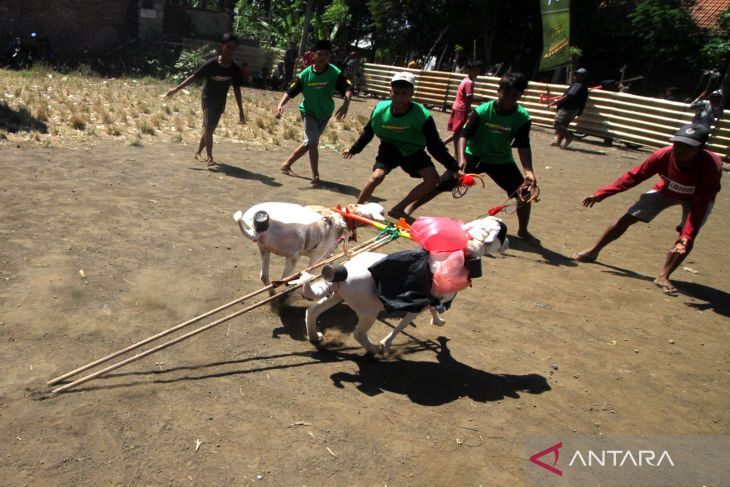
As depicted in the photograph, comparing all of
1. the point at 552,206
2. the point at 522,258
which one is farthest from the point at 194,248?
the point at 552,206

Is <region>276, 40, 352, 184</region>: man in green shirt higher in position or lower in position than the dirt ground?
higher

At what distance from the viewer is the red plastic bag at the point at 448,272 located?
3.99 m

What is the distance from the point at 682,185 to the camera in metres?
6.61

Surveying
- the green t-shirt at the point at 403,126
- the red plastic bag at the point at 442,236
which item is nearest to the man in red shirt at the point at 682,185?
the green t-shirt at the point at 403,126

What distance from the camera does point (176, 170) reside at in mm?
9242

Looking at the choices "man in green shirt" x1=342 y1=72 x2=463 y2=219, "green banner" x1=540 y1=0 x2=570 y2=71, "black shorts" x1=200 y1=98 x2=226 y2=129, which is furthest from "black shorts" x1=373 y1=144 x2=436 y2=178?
"green banner" x1=540 y1=0 x2=570 y2=71

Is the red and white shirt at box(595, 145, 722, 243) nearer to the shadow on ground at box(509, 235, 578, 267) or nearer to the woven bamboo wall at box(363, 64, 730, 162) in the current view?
the shadow on ground at box(509, 235, 578, 267)

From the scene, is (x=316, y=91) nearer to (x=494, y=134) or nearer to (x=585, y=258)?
(x=494, y=134)

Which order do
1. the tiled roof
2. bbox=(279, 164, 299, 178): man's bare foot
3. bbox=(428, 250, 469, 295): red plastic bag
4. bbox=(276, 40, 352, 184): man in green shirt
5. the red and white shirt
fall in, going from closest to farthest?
bbox=(428, 250, 469, 295): red plastic bag < the red and white shirt < bbox=(276, 40, 352, 184): man in green shirt < bbox=(279, 164, 299, 178): man's bare foot < the tiled roof

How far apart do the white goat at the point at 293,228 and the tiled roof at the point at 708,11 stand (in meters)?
24.3

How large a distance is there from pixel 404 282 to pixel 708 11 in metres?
26.6

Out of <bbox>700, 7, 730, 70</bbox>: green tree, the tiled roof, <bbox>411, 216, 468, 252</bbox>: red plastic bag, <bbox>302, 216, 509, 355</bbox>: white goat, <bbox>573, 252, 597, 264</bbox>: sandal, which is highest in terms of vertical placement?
the tiled roof

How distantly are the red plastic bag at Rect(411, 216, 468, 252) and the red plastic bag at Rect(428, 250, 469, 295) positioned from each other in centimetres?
4

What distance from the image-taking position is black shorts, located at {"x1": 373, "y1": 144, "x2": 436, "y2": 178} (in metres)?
7.70
